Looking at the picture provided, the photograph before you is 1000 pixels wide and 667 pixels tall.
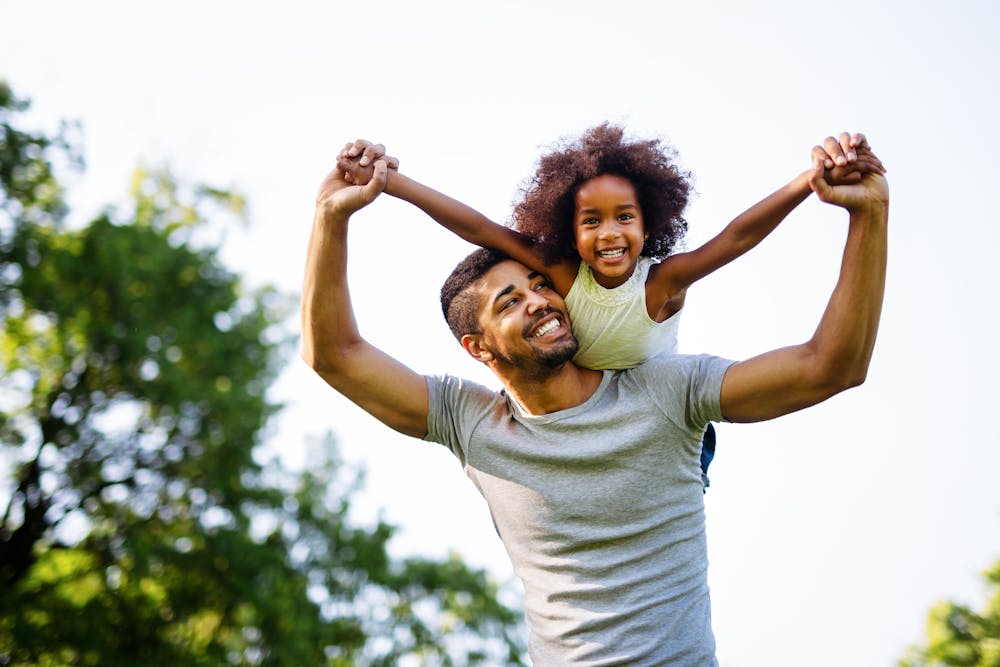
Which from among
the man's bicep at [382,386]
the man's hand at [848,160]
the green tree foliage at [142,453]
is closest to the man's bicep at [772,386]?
the man's hand at [848,160]

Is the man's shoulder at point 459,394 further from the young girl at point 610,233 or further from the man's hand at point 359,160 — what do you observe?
the man's hand at point 359,160

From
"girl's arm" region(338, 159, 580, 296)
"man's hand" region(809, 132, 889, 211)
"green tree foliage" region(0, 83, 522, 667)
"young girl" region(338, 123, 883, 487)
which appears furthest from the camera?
"green tree foliage" region(0, 83, 522, 667)

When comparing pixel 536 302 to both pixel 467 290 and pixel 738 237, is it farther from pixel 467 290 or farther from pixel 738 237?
pixel 738 237

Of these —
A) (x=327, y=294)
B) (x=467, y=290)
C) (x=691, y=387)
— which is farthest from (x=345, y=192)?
(x=691, y=387)

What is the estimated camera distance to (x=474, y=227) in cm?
366

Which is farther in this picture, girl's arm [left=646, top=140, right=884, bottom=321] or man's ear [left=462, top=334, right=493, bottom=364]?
man's ear [left=462, top=334, right=493, bottom=364]

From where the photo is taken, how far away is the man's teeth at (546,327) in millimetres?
3496

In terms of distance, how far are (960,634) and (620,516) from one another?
64.3ft

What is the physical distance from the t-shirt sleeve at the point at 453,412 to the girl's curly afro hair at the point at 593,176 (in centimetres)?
53

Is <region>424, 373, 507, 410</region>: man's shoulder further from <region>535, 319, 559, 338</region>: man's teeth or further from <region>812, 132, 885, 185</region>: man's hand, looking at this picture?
<region>812, 132, 885, 185</region>: man's hand

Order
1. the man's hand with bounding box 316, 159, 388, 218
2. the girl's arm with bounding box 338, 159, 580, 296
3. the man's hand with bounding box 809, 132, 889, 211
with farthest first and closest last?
the girl's arm with bounding box 338, 159, 580, 296 < the man's hand with bounding box 316, 159, 388, 218 < the man's hand with bounding box 809, 132, 889, 211

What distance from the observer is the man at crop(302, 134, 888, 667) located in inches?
129

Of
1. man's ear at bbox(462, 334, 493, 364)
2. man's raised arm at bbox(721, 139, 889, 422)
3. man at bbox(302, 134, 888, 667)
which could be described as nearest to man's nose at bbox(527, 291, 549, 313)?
man at bbox(302, 134, 888, 667)

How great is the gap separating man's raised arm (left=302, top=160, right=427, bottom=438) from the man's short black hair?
0.27 metres
